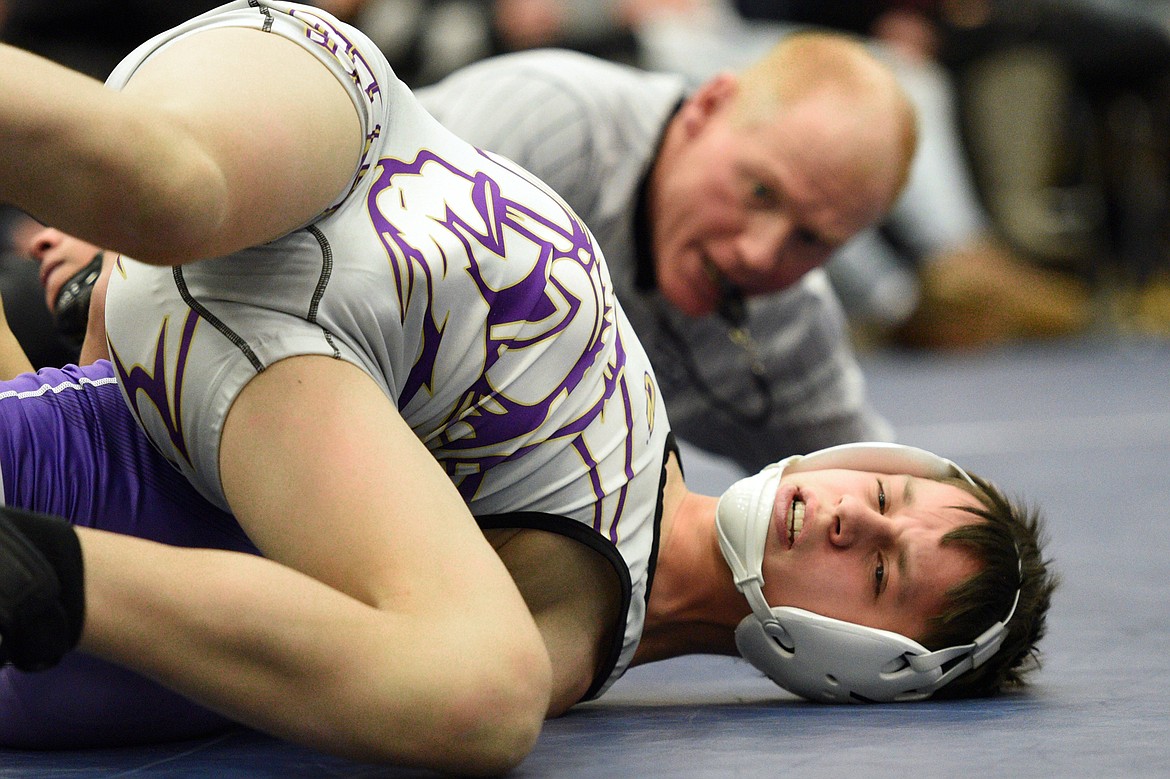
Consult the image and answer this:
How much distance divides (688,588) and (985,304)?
5674mm

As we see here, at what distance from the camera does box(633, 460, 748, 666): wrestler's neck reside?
6.01 ft

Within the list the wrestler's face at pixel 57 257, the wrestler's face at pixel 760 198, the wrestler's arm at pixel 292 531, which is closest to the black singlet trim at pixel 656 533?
the wrestler's arm at pixel 292 531

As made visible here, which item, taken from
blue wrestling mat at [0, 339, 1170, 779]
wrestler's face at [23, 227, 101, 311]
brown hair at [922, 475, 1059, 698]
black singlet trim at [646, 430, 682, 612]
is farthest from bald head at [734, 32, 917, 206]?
wrestler's face at [23, 227, 101, 311]

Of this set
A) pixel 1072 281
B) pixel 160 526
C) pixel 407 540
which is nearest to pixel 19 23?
pixel 160 526

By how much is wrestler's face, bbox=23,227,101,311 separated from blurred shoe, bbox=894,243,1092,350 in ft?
17.9

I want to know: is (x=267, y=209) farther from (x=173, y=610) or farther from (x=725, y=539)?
(x=725, y=539)

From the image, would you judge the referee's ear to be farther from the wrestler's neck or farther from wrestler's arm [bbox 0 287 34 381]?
wrestler's arm [bbox 0 287 34 381]

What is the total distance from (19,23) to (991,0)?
4744 mm

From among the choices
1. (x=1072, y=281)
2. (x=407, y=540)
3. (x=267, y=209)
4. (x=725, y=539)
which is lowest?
(x=1072, y=281)

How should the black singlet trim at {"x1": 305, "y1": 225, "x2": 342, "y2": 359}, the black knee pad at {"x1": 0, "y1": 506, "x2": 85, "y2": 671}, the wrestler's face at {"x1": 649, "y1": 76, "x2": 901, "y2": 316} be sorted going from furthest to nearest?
1. the wrestler's face at {"x1": 649, "y1": 76, "x2": 901, "y2": 316}
2. the black singlet trim at {"x1": 305, "y1": 225, "x2": 342, "y2": 359}
3. the black knee pad at {"x1": 0, "y1": 506, "x2": 85, "y2": 671}

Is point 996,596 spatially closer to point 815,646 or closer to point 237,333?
point 815,646

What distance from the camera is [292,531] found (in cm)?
140

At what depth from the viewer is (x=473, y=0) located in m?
6.61

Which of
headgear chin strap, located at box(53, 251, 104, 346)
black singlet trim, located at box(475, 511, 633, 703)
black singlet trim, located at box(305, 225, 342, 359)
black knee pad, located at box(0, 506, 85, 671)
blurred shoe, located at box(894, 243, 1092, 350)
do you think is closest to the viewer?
black knee pad, located at box(0, 506, 85, 671)
